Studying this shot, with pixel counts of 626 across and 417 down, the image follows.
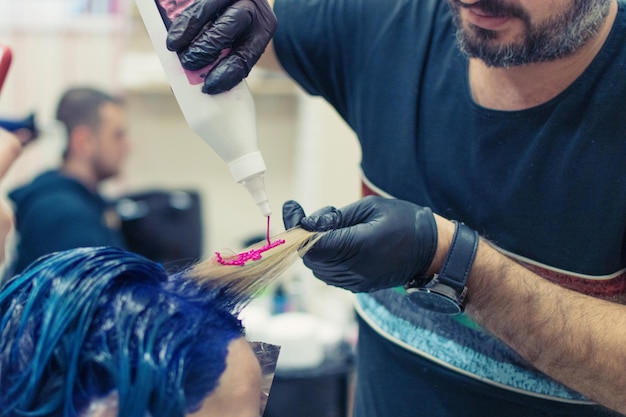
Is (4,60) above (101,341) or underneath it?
above

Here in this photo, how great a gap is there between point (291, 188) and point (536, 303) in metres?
3.09

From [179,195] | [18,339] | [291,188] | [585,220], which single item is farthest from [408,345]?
[291,188]

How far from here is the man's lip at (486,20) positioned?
3.26 ft

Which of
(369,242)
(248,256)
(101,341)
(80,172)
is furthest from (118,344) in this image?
(80,172)

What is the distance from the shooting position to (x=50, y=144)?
3684 millimetres

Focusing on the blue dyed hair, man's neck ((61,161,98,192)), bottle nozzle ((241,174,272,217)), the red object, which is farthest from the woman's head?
man's neck ((61,161,98,192))

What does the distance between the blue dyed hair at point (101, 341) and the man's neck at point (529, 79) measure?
1.82ft

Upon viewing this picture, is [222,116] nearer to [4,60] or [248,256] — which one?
[248,256]

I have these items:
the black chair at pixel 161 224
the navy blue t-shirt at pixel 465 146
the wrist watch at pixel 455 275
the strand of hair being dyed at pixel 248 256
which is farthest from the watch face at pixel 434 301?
the black chair at pixel 161 224

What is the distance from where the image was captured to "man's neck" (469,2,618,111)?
1.01m

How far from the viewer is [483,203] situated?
105 centimetres

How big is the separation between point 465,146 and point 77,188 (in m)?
2.30

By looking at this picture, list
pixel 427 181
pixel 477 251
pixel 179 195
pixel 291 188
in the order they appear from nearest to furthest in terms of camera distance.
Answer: pixel 477 251
pixel 427 181
pixel 179 195
pixel 291 188

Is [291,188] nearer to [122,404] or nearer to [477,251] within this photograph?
[477,251]
